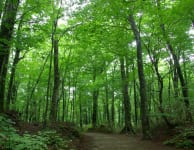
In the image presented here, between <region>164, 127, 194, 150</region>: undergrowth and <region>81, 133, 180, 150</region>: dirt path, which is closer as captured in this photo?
<region>164, 127, 194, 150</region>: undergrowth

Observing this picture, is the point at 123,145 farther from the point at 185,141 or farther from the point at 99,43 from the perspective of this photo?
the point at 99,43

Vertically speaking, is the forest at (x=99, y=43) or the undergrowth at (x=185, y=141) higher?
the forest at (x=99, y=43)

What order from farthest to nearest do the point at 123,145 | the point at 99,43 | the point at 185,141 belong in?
1. the point at 99,43
2. the point at 123,145
3. the point at 185,141

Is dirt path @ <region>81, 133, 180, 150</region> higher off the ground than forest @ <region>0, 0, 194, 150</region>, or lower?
lower

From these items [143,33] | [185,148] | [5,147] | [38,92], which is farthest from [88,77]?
[5,147]

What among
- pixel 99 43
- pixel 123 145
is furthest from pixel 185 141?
pixel 99 43

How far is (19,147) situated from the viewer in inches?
209

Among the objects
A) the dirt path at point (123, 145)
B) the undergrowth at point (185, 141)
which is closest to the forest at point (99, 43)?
the undergrowth at point (185, 141)

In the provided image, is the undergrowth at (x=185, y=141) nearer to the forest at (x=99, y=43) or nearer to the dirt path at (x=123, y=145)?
the forest at (x=99, y=43)

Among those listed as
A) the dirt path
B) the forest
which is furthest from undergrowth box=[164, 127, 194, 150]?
the dirt path

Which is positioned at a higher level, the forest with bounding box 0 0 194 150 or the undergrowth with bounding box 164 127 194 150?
the forest with bounding box 0 0 194 150

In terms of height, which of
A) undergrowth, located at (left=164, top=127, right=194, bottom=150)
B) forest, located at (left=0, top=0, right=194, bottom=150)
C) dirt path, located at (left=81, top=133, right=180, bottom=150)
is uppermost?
forest, located at (left=0, top=0, right=194, bottom=150)

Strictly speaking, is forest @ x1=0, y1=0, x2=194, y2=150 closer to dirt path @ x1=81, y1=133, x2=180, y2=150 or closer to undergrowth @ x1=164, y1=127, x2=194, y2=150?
undergrowth @ x1=164, y1=127, x2=194, y2=150

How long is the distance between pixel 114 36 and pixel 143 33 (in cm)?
278
